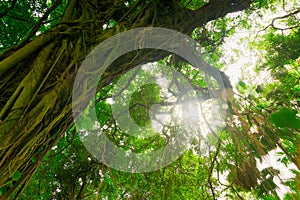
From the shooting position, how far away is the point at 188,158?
2.72 metres

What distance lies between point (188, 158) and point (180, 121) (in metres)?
0.53

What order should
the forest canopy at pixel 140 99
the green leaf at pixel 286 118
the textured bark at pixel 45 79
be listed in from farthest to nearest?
the green leaf at pixel 286 118, the forest canopy at pixel 140 99, the textured bark at pixel 45 79

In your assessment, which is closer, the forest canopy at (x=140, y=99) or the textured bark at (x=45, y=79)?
the textured bark at (x=45, y=79)

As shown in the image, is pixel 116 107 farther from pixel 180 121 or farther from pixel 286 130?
pixel 286 130

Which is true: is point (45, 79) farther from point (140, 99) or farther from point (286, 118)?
point (140, 99)

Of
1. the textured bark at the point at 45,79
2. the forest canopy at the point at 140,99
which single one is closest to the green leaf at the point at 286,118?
the forest canopy at the point at 140,99

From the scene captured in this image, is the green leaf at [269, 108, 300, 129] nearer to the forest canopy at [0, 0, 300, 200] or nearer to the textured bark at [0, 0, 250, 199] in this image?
the forest canopy at [0, 0, 300, 200]

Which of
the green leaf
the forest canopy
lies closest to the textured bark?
the forest canopy

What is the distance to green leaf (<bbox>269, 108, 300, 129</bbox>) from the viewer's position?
131cm

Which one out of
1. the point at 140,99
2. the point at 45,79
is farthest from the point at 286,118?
the point at 140,99

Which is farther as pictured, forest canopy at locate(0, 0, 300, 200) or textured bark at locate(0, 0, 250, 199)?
forest canopy at locate(0, 0, 300, 200)

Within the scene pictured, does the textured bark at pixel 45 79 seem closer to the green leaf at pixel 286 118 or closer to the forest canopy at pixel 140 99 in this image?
the forest canopy at pixel 140 99

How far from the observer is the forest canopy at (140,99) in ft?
3.31

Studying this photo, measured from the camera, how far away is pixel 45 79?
0.99 metres
